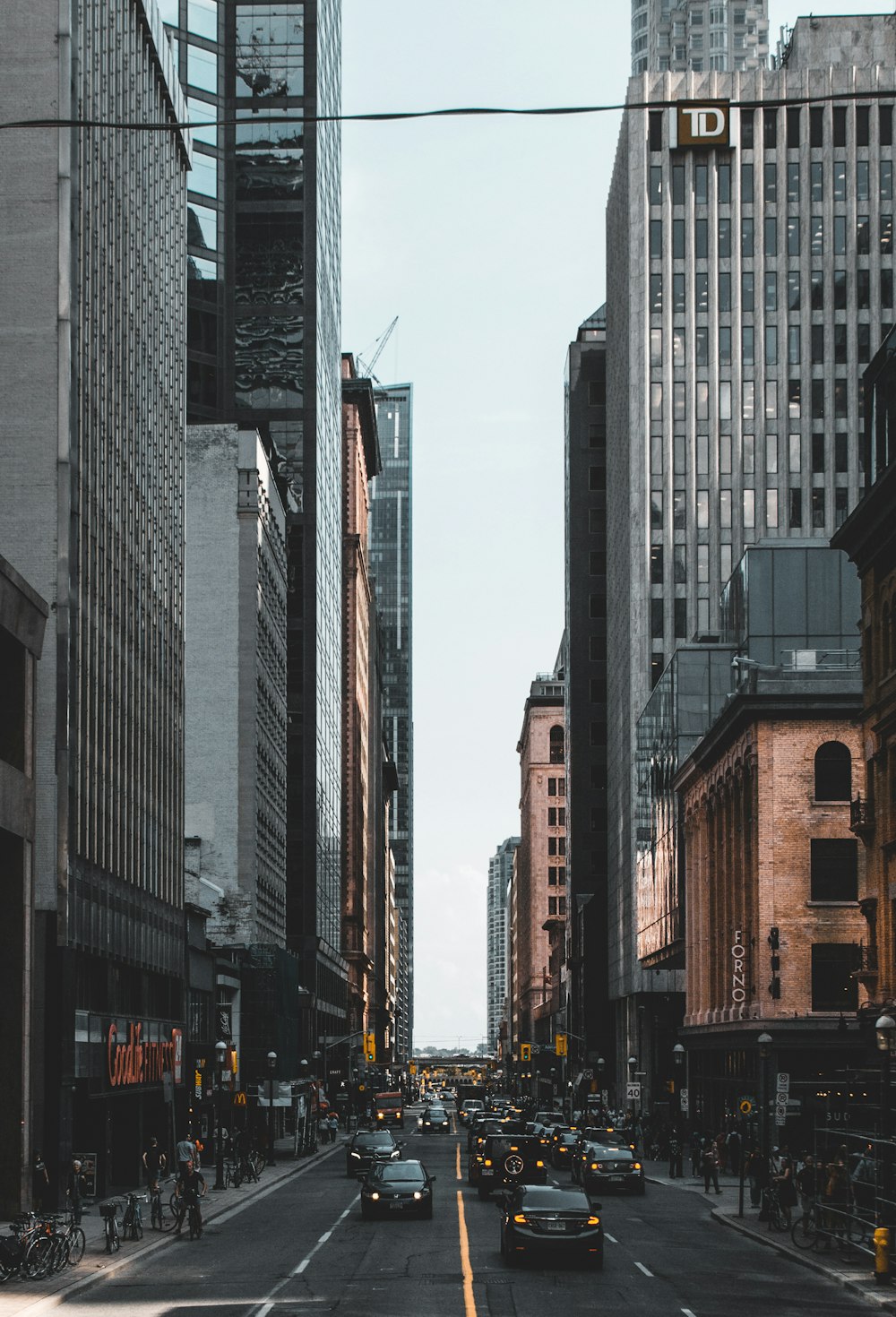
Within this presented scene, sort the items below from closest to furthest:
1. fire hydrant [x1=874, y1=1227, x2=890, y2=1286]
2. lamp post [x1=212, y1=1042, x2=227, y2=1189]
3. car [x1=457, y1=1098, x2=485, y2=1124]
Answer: fire hydrant [x1=874, y1=1227, x2=890, y2=1286] < lamp post [x1=212, y1=1042, x2=227, y2=1189] < car [x1=457, y1=1098, x2=485, y2=1124]

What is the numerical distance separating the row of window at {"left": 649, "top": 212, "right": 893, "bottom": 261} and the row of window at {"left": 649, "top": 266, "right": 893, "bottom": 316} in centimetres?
128

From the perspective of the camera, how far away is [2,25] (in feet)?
174

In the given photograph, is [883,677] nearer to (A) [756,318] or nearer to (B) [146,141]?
(B) [146,141]

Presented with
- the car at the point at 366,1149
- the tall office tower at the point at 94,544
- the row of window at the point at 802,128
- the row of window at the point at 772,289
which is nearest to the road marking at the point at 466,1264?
the car at the point at 366,1149

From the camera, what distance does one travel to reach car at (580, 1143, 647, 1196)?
55.8m

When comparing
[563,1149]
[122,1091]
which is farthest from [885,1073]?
[563,1149]

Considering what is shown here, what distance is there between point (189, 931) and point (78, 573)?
3018 cm

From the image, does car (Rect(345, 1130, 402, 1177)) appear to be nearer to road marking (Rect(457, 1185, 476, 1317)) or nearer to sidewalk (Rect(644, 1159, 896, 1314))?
sidewalk (Rect(644, 1159, 896, 1314))

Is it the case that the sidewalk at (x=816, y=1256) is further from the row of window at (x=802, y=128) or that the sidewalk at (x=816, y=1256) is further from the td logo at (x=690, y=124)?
the row of window at (x=802, y=128)

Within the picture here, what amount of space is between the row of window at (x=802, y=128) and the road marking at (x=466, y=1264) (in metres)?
94.8

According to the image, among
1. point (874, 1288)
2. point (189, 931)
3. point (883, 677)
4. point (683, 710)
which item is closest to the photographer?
point (874, 1288)

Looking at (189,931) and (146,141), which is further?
(189,931)

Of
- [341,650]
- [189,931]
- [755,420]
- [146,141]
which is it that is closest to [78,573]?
[146,141]

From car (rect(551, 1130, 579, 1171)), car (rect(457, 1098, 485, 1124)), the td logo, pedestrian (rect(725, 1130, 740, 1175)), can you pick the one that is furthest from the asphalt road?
car (rect(457, 1098, 485, 1124))
